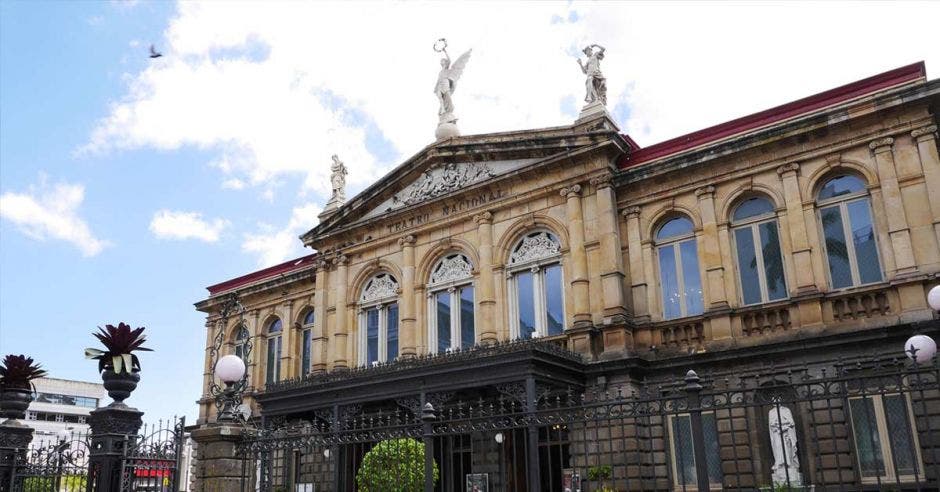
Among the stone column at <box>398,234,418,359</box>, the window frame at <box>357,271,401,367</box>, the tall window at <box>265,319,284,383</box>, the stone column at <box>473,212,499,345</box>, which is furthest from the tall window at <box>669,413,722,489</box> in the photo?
the tall window at <box>265,319,284,383</box>

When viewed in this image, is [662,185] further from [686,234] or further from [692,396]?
[692,396]

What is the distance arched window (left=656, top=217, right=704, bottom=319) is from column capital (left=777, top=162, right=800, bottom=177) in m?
2.54

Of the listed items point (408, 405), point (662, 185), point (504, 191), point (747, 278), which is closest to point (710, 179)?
point (662, 185)

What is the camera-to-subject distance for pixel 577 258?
67.7 feet

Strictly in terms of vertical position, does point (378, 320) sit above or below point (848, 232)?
below

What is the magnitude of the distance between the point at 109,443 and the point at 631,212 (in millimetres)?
13833

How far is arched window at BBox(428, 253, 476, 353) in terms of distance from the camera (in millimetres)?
22828

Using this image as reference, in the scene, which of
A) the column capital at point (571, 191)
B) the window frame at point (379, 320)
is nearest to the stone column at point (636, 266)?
the column capital at point (571, 191)

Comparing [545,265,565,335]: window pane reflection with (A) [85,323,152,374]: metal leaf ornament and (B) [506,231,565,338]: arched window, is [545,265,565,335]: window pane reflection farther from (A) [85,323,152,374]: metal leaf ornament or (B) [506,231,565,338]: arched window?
(A) [85,323,152,374]: metal leaf ornament

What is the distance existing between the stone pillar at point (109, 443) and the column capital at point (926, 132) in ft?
53.7

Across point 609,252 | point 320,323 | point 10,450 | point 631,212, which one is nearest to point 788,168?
point 631,212

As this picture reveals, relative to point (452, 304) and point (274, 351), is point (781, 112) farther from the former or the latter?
point (274, 351)

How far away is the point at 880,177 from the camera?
56.8 feet

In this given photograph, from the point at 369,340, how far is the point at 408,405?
5.79 m
